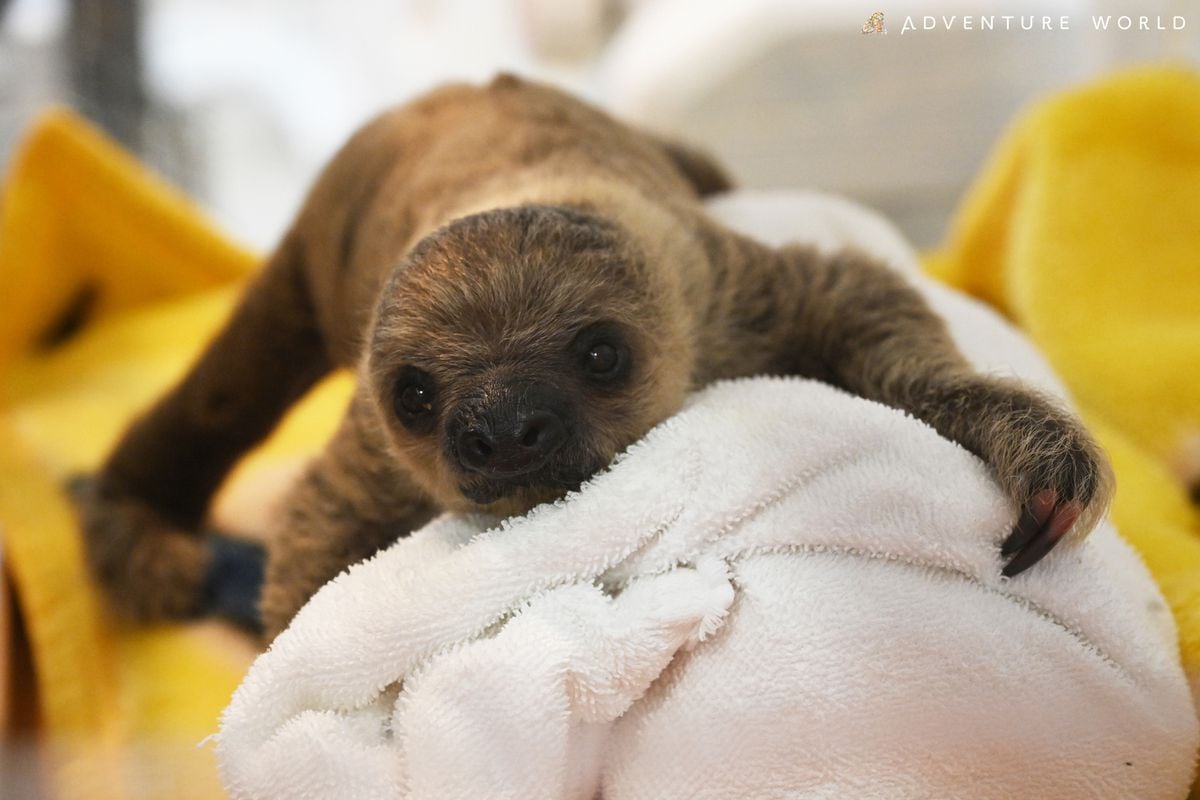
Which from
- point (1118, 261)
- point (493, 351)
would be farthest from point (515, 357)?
point (1118, 261)

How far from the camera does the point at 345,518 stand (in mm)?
1238

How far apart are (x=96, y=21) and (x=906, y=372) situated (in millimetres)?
2705

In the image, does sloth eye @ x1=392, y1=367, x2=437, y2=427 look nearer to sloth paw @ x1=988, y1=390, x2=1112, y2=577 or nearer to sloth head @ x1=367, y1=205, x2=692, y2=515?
sloth head @ x1=367, y1=205, x2=692, y2=515

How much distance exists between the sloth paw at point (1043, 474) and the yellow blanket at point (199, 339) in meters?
0.14

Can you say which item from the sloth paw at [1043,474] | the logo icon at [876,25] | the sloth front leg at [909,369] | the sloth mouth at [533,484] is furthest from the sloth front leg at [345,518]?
the logo icon at [876,25]

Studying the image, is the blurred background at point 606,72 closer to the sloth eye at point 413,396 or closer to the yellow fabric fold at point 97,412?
the yellow fabric fold at point 97,412

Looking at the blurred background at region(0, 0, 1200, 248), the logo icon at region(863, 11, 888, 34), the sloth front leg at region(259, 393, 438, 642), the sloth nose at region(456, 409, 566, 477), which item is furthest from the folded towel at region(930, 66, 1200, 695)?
the sloth front leg at region(259, 393, 438, 642)

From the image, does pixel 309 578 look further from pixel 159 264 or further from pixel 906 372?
pixel 159 264

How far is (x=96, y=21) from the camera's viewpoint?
304 centimetres

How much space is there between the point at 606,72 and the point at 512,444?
1957 mm

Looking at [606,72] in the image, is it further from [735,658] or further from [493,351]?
[735,658]

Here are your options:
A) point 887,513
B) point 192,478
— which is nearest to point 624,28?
point 192,478

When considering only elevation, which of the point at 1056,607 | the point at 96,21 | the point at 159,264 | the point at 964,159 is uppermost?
the point at 96,21

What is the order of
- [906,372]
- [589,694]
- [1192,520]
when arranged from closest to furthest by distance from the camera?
[589,694] < [906,372] < [1192,520]
